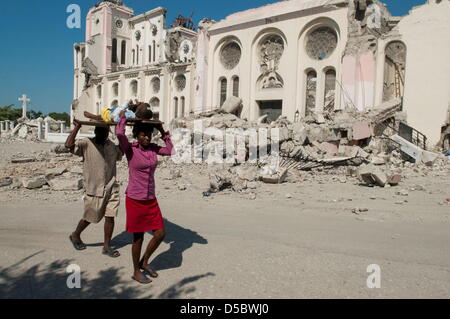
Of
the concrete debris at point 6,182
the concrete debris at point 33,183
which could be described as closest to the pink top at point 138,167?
the concrete debris at point 33,183

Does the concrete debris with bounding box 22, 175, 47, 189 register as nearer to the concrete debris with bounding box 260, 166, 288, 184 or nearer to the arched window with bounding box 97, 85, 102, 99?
the concrete debris with bounding box 260, 166, 288, 184

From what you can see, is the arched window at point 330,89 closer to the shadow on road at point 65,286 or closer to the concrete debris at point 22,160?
the concrete debris at point 22,160

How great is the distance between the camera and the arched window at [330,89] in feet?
65.5

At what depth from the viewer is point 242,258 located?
371cm

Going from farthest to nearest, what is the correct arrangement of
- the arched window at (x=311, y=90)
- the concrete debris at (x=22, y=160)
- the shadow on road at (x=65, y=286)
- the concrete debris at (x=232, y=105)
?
1. the concrete debris at (x=232, y=105)
2. the arched window at (x=311, y=90)
3. the concrete debris at (x=22, y=160)
4. the shadow on road at (x=65, y=286)

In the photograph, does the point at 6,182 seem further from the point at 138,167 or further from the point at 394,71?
the point at 394,71

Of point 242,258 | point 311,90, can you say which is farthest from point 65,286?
point 311,90

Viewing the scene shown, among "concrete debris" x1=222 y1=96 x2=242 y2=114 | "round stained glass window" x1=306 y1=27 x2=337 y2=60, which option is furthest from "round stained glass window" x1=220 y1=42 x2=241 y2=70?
"round stained glass window" x1=306 y1=27 x2=337 y2=60

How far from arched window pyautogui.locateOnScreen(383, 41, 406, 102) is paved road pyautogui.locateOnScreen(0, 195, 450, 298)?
15777 millimetres

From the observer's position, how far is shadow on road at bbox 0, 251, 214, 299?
283 centimetres

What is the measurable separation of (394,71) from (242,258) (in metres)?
20.1

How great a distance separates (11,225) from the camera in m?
4.90

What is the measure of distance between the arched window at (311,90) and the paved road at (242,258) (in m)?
16.6

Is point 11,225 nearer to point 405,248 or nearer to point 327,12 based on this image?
point 405,248
